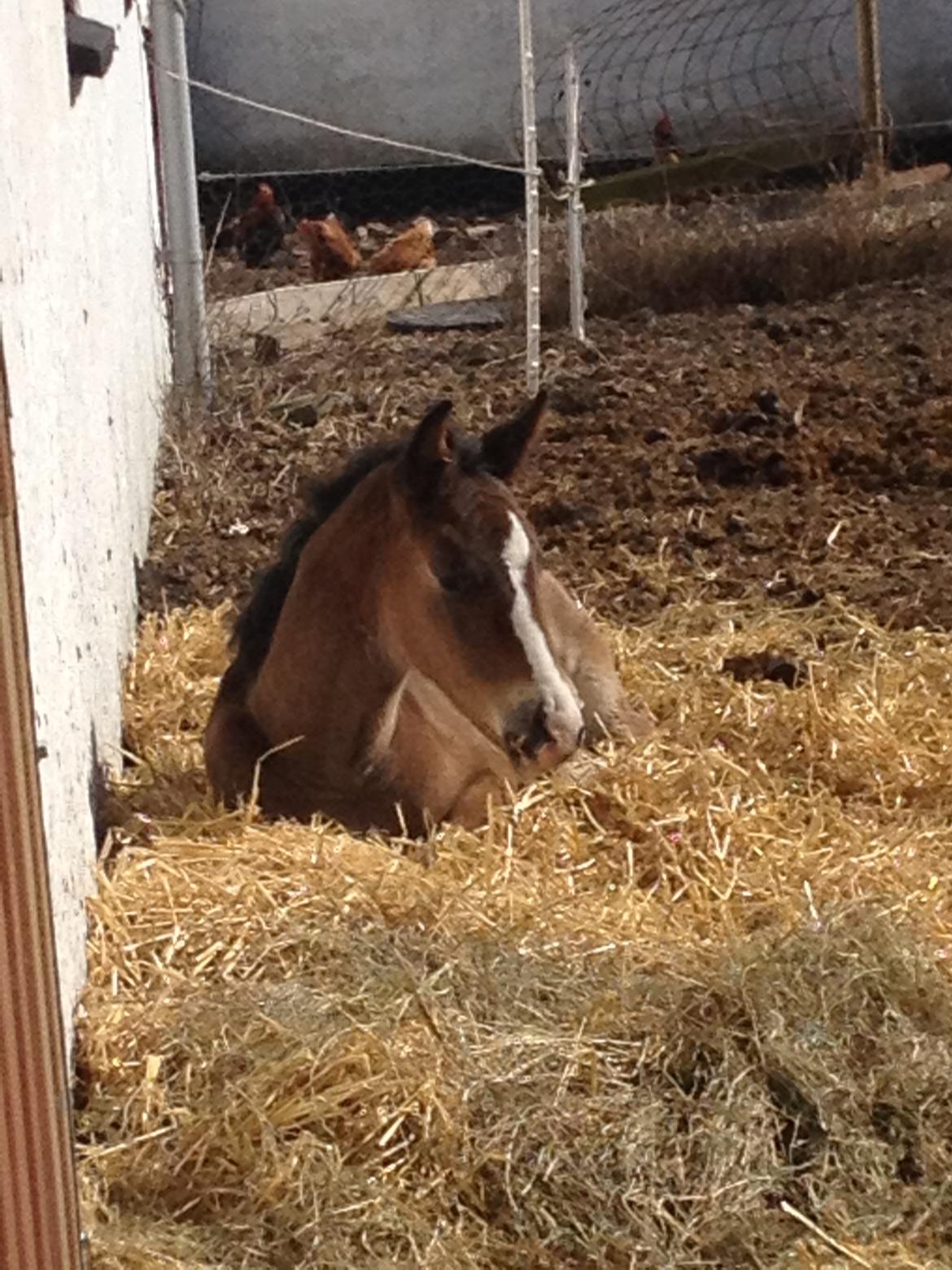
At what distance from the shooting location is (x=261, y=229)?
14109 mm

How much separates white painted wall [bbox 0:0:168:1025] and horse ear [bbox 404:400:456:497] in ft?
2.60

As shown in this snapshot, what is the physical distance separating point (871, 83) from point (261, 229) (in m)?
4.06

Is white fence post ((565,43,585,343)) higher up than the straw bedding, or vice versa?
white fence post ((565,43,585,343))

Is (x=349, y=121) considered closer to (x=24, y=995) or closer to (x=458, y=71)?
(x=458, y=71)

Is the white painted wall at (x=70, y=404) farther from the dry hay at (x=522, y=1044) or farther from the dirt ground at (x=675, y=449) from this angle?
the dirt ground at (x=675, y=449)

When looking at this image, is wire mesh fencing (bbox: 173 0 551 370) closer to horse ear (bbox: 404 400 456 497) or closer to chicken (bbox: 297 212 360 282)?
chicken (bbox: 297 212 360 282)

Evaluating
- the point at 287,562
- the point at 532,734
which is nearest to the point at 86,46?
the point at 287,562

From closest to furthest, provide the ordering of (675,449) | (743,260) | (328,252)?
(675,449), (743,260), (328,252)

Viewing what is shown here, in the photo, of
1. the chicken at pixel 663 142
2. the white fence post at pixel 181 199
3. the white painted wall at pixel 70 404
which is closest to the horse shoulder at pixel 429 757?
the white painted wall at pixel 70 404

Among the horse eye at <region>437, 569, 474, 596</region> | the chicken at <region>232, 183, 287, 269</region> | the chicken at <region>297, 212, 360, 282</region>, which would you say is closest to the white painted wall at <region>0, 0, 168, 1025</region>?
the horse eye at <region>437, 569, 474, 596</region>

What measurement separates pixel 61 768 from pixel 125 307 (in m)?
3.48

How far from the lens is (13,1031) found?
9.04 ft

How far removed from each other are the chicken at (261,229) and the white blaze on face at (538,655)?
9.55 meters

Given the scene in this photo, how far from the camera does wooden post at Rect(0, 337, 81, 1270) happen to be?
2.72 m
